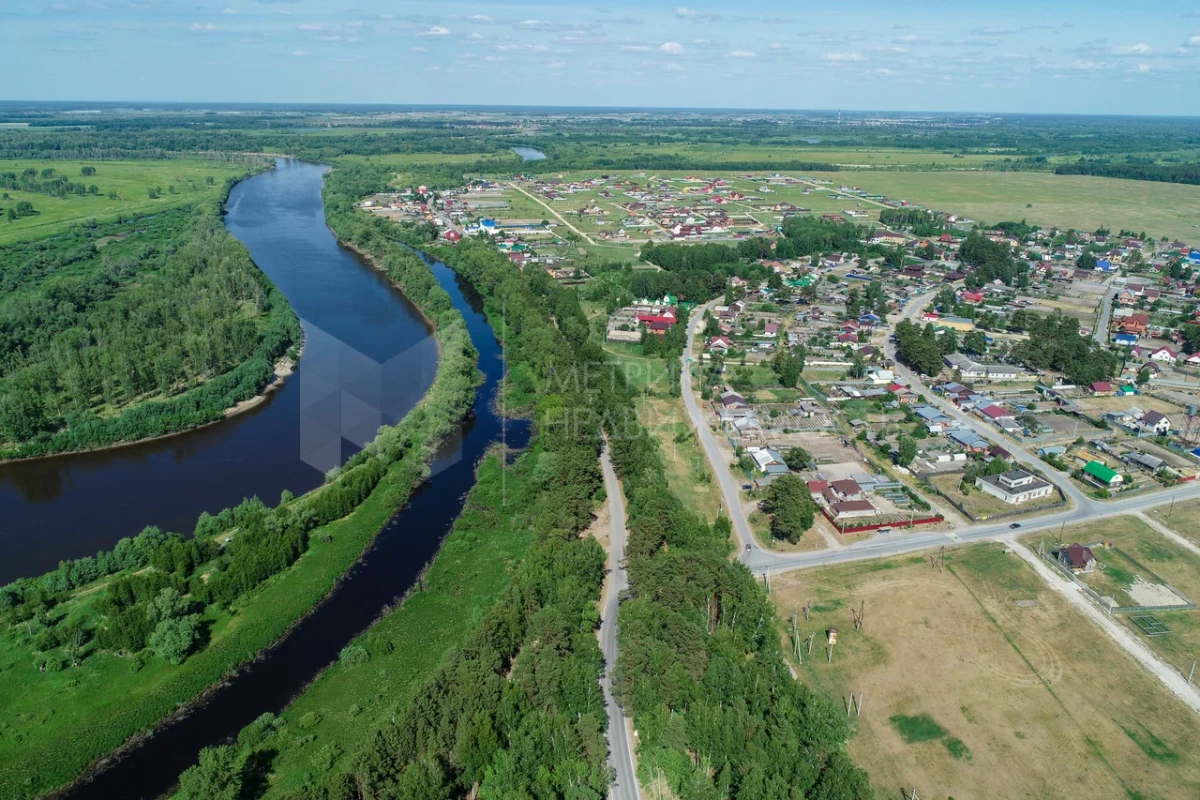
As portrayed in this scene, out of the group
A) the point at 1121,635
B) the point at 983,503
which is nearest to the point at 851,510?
the point at 983,503

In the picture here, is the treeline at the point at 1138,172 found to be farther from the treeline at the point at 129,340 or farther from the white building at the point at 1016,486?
the treeline at the point at 129,340

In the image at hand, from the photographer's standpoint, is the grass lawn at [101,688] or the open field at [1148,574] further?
the open field at [1148,574]

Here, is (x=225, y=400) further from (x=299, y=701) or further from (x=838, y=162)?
(x=838, y=162)

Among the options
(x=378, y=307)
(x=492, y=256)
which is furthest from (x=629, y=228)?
(x=378, y=307)

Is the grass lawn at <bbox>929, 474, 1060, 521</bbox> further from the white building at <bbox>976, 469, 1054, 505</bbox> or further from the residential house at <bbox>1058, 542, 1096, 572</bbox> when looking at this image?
the residential house at <bbox>1058, 542, 1096, 572</bbox>

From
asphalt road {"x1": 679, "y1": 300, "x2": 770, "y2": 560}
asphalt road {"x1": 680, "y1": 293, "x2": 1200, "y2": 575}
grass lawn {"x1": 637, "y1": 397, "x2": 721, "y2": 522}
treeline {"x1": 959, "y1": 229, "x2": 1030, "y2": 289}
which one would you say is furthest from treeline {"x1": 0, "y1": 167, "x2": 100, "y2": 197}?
treeline {"x1": 959, "y1": 229, "x2": 1030, "y2": 289}

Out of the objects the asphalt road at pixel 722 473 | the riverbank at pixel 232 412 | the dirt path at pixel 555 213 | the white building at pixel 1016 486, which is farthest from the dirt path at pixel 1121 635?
the dirt path at pixel 555 213

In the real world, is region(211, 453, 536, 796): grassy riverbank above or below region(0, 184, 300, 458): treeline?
below
